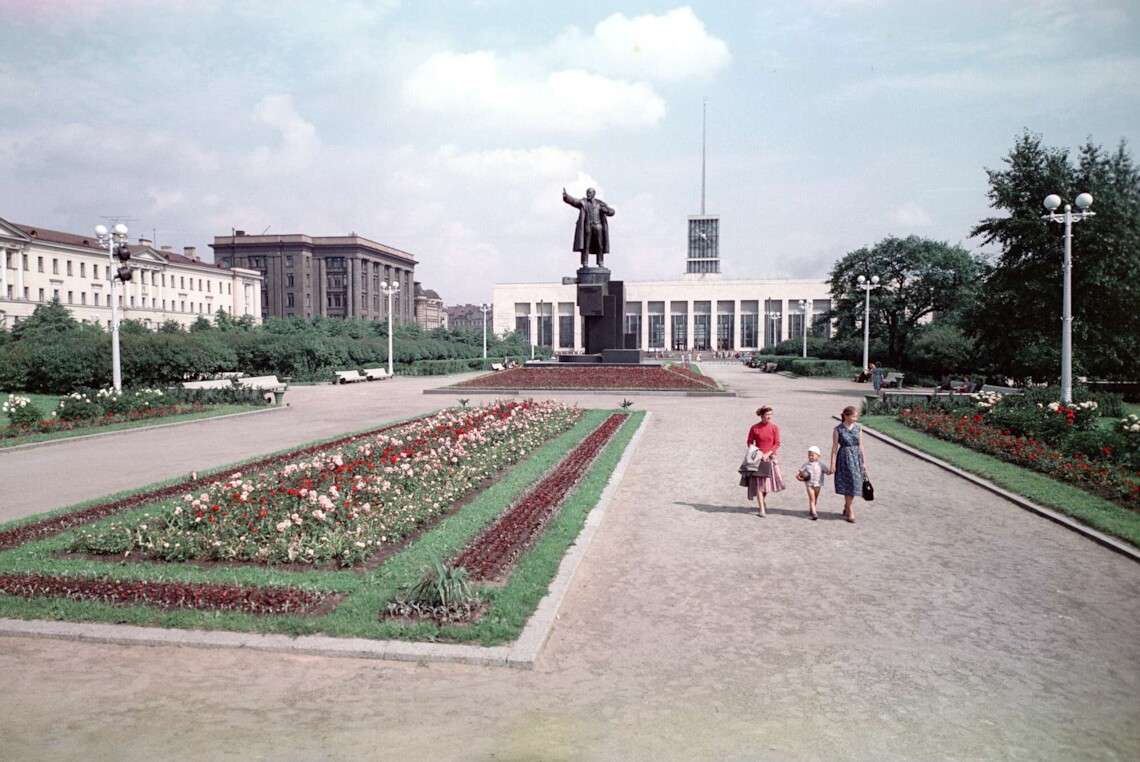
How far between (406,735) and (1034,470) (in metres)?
11.5

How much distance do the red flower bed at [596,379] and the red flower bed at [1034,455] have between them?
13.0m

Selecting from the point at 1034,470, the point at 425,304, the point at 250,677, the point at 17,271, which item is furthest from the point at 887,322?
the point at 425,304

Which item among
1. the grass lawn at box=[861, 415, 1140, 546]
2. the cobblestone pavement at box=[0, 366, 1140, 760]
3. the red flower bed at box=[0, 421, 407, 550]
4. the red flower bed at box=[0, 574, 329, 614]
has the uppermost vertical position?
the red flower bed at box=[0, 421, 407, 550]

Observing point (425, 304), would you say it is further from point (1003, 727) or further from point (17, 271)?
point (1003, 727)

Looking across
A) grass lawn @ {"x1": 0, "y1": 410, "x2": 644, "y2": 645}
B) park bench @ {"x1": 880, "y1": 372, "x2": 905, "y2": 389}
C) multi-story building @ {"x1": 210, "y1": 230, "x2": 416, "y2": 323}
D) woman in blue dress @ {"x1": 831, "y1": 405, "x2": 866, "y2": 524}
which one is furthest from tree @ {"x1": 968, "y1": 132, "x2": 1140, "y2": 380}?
multi-story building @ {"x1": 210, "y1": 230, "x2": 416, "y2": 323}

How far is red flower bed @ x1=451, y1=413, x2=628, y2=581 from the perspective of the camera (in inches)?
268

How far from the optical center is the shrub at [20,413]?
16766 mm

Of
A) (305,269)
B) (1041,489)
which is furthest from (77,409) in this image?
(305,269)

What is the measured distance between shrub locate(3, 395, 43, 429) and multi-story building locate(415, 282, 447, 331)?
122052 millimetres

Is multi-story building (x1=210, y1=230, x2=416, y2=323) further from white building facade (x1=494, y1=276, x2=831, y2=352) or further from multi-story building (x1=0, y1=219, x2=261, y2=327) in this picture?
white building facade (x1=494, y1=276, x2=831, y2=352)

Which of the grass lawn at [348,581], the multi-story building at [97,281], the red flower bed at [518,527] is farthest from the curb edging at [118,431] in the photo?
the multi-story building at [97,281]

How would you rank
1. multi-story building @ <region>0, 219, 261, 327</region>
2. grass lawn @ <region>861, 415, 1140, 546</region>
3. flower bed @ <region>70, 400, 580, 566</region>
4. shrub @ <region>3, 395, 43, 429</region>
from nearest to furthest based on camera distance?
flower bed @ <region>70, 400, 580, 566</region>
grass lawn @ <region>861, 415, 1140, 546</region>
shrub @ <region>3, 395, 43, 429</region>
multi-story building @ <region>0, 219, 261, 327</region>

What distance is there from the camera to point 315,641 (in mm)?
5230

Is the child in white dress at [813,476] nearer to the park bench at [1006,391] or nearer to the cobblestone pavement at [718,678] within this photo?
the cobblestone pavement at [718,678]
